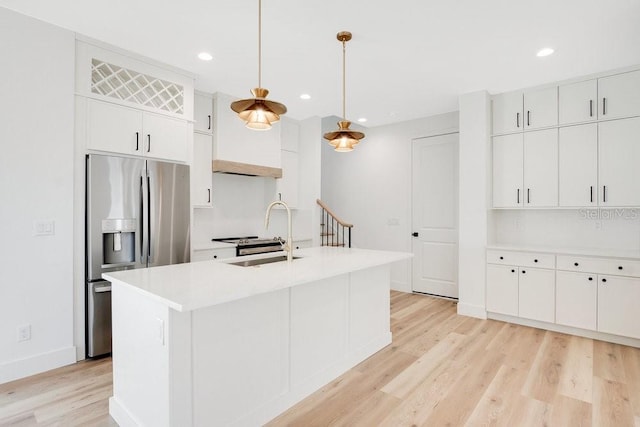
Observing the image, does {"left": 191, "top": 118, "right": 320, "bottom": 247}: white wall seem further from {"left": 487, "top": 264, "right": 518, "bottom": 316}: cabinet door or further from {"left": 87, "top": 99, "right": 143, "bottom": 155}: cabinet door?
{"left": 487, "top": 264, "right": 518, "bottom": 316}: cabinet door

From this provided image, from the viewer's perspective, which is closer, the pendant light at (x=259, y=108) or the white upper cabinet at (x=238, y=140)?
the pendant light at (x=259, y=108)

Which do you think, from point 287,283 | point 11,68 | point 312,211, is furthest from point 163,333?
point 312,211

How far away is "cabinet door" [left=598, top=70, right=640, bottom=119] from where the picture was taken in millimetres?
3283

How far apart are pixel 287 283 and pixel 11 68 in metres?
2.68

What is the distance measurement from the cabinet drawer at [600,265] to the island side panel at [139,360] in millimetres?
3825

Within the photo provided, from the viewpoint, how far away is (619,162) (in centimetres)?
338

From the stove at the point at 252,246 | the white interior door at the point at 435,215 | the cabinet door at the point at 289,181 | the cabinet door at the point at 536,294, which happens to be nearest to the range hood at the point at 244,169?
the cabinet door at the point at 289,181

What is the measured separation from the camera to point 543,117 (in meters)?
3.78

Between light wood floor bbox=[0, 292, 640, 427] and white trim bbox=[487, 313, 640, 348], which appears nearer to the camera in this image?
light wood floor bbox=[0, 292, 640, 427]

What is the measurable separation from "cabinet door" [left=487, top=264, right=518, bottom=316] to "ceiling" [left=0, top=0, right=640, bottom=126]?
215cm

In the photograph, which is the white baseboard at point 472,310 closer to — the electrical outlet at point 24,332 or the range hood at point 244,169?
the range hood at point 244,169

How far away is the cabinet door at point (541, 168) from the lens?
3727mm

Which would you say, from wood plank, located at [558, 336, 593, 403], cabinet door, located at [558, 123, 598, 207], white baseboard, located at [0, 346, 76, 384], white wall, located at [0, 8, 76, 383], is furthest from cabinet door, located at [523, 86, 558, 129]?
white baseboard, located at [0, 346, 76, 384]

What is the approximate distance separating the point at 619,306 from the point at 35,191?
5279mm
